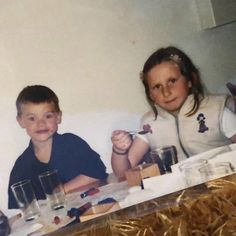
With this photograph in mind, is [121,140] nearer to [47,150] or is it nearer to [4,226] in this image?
[47,150]

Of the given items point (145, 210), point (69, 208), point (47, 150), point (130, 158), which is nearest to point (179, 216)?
point (145, 210)

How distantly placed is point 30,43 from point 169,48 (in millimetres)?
419

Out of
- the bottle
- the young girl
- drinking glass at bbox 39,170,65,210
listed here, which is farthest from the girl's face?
the bottle

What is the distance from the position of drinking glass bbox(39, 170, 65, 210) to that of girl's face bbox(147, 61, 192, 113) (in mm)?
389

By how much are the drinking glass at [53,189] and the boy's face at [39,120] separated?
0.37 ft

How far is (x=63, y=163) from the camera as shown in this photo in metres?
0.98

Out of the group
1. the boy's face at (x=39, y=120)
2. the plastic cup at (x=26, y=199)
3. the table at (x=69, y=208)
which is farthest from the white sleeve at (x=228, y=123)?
the plastic cup at (x=26, y=199)

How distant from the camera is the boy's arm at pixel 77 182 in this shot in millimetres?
978

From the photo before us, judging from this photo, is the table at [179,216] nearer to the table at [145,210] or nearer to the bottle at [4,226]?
the table at [145,210]

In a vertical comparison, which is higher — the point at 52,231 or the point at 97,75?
the point at 97,75

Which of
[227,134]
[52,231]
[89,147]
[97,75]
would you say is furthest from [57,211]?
[227,134]

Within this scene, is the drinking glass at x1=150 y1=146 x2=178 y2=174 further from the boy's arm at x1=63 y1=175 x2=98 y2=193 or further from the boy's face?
the boy's face

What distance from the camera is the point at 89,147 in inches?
39.1

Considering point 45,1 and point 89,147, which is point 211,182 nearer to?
point 89,147
